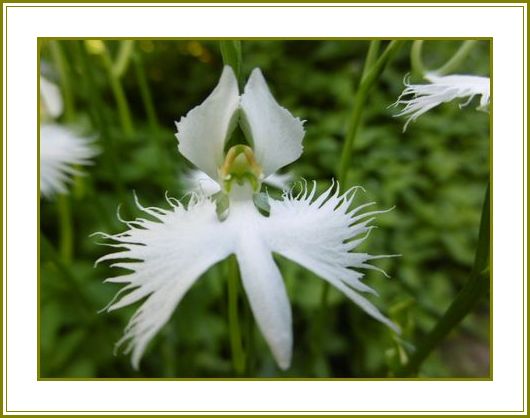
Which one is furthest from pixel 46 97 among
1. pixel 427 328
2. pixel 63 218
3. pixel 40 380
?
pixel 427 328

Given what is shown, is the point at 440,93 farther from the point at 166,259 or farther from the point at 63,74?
the point at 63,74

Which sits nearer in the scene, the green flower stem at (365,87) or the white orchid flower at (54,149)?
the green flower stem at (365,87)

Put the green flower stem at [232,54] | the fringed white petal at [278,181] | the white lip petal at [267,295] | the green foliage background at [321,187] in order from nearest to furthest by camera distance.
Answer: the white lip petal at [267,295] < the green flower stem at [232,54] < the fringed white petal at [278,181] < the green foliage background at [321,187]

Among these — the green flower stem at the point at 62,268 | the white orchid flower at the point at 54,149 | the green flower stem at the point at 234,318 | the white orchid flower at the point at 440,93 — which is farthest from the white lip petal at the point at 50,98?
the white orchid flower at the point at 440,93

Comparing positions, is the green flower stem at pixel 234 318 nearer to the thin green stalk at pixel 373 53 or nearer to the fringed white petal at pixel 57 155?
the thin green stalk at pixel 373 53

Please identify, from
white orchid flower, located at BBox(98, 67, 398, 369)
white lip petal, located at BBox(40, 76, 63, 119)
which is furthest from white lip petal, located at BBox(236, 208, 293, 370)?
white lip petal, located at BBox(40, 76, 63, 119)

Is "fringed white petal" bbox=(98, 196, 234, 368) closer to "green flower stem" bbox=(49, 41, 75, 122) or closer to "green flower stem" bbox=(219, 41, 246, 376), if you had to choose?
"green flower stem" bbox=(219, 41, 246, 376)
